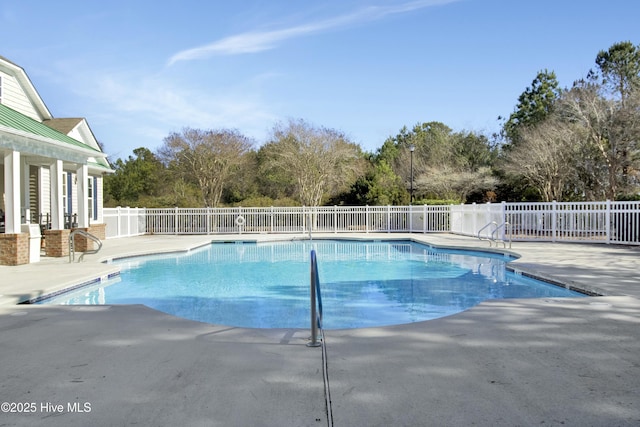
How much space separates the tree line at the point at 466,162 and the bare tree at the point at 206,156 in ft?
0.18

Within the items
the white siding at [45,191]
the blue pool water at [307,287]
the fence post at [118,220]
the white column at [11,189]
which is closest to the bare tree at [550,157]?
the blue pool water at [307,287]

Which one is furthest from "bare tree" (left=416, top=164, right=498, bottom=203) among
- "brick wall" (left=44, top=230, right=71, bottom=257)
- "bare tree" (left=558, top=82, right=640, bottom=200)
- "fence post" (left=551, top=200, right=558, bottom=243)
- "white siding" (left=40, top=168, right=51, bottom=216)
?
"brick wall" (left=44, top=230, right=71, bottom=257)

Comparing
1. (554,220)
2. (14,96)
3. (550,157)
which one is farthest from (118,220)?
(550,157)

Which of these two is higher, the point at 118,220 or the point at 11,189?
the point at 11,189

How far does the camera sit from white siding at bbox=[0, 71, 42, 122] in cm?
1242

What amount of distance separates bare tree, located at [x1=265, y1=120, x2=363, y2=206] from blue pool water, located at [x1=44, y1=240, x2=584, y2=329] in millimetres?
10867

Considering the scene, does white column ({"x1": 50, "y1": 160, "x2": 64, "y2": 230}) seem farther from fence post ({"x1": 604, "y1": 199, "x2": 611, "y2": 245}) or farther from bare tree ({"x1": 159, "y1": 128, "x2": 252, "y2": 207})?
fence post ({"x1": 604, "y1": 199, "x2": 611, "y2": 245})

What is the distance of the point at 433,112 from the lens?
34.8 metres

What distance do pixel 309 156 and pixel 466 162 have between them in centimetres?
1332

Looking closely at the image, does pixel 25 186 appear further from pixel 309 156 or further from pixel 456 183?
pixel 456 183

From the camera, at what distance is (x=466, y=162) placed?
3150cm

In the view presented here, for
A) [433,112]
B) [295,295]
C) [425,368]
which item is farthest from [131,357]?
[433,112]

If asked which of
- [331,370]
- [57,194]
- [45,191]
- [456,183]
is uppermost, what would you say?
[456,183]

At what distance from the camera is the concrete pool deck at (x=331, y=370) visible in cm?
258
